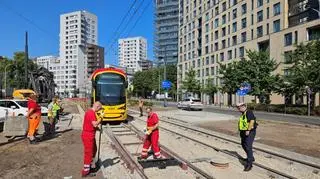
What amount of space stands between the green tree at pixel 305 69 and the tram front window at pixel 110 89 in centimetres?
2381

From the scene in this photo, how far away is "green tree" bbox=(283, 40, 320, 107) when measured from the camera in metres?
41.7

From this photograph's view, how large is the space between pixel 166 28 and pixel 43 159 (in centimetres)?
14130

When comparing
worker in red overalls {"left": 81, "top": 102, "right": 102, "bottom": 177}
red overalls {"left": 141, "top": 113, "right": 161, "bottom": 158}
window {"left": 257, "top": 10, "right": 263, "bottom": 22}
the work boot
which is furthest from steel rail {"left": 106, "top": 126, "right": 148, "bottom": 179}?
window {"left": 257, "top": 10, "right": 263, "bottom": 22}

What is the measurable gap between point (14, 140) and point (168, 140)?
6.65 m

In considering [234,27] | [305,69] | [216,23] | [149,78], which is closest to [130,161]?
[305,69]

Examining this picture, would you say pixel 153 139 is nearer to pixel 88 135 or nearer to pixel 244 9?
pixel 88 135

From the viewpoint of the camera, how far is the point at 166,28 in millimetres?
151500

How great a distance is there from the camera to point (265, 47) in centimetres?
7219

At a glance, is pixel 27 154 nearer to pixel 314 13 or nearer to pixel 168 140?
pixel 168 140

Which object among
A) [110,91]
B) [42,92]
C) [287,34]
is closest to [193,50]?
[287,34]

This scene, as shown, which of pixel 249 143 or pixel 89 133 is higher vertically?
pixel 89 133

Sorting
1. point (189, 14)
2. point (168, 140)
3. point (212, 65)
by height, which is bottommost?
point (168, 140)

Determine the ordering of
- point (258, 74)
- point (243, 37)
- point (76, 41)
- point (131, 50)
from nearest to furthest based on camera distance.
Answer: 1. point (258, 74)
2. point (243, 37)
3. point (76, 41)
4. point (131, 50)

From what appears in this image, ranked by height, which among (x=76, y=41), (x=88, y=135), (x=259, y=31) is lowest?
(x=88, y=135)
